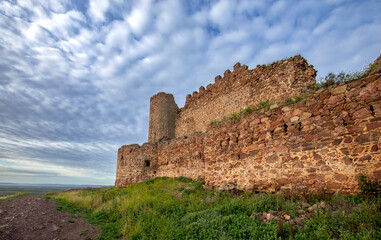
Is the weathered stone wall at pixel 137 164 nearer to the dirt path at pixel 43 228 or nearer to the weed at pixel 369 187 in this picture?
the dirt path at pixel 43 228

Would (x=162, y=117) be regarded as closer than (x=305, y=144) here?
No

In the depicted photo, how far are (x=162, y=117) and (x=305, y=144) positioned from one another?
18971 mm

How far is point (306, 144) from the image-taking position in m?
5.27

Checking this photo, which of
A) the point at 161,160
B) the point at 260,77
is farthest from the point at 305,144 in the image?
the point at 161,160

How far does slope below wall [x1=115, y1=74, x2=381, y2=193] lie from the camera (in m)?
4.27

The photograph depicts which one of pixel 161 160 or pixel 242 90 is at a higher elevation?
pixel 242 90

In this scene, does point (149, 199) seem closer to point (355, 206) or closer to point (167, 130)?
point (355, 206)

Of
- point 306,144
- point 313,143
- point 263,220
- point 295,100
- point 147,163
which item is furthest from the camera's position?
point 147,163

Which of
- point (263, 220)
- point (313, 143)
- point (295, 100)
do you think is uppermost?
point (295, 100)

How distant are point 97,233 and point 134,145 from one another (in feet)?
35.3

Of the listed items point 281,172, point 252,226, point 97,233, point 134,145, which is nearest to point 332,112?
point 281,172

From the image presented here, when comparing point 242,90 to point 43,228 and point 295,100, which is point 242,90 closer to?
point 295,100

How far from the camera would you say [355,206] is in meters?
3.69

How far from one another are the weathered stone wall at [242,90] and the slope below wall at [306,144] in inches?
212
